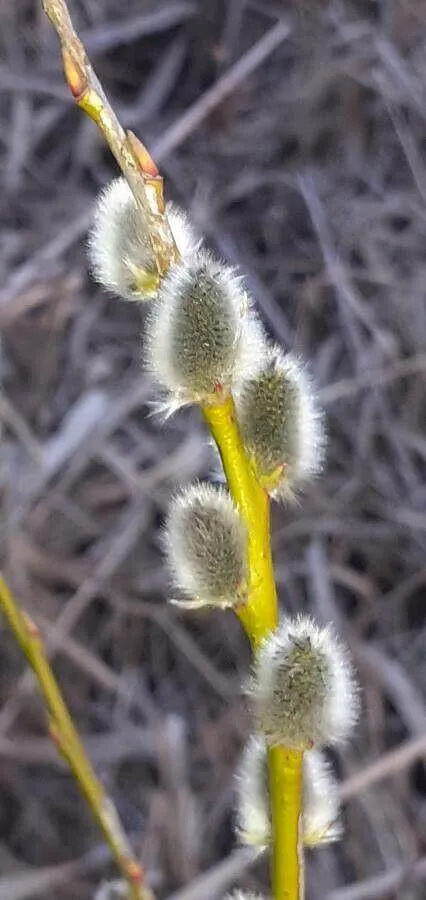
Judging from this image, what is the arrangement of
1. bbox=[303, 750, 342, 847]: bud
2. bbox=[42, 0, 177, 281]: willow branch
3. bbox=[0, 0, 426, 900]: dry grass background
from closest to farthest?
bbox=[42, 0, 177, 281]: willow branch → bbox=[303, 750, 342, 847]: bud → bbox=[0, 0, 426, 900]: dry grass background

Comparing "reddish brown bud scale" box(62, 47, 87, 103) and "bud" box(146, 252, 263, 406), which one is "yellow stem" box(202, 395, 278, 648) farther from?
"reddish brown bud scale" box(62, 47, 87, 103)

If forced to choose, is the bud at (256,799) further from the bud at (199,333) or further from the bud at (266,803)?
the bud at (199,333)

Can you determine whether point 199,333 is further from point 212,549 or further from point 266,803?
point 266,803

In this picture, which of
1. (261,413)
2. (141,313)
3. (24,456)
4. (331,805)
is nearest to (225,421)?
(261,413)

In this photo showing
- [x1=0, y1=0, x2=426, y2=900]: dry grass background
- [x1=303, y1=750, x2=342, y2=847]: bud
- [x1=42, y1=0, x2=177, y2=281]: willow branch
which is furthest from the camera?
[x1=0, y1=0, x2=426, y2=900]: dry grass background

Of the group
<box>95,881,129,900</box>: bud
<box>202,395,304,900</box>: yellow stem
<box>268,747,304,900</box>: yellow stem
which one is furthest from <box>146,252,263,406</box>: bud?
<box>95,881,129,900</box>: bud
